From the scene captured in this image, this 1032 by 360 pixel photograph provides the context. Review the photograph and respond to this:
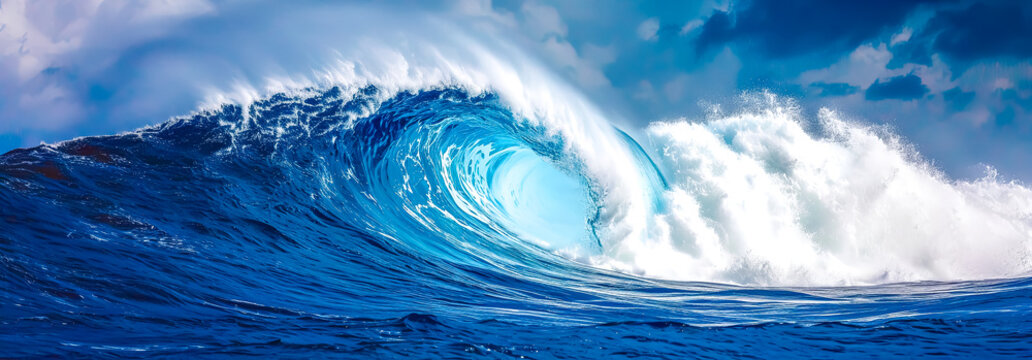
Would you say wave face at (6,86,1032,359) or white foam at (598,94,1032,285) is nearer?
wave face at (6,86,1032,359)

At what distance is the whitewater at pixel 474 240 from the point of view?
4316mm

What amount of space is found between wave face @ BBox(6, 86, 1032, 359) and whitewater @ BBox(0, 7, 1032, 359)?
4cm

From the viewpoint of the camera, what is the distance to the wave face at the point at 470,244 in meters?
4.30

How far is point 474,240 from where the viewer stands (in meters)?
10.4

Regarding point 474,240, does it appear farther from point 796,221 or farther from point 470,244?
point 796,221

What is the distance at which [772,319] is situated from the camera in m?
5.47

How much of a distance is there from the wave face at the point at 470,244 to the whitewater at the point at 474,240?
0.14 feet

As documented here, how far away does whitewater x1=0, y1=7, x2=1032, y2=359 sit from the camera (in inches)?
170

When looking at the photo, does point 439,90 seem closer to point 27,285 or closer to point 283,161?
point 283,161

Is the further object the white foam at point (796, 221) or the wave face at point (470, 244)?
the white foam at point (796, 221)

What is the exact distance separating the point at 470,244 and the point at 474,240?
0.39 meters

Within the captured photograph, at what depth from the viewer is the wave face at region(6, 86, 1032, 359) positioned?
430 cm

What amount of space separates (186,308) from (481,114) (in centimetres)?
940

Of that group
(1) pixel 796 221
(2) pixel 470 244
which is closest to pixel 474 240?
(2) pixel 470 244
